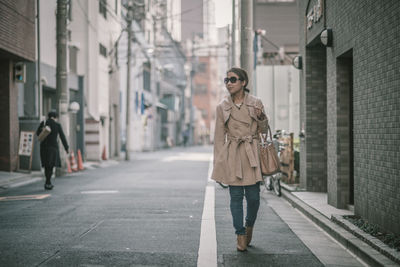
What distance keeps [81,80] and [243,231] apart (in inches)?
855

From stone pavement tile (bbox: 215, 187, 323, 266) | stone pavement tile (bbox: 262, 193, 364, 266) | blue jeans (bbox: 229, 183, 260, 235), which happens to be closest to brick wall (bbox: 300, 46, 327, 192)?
stone pavement tile (bbox: 262, 193, 364, 266)

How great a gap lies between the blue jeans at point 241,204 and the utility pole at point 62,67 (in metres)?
11.7

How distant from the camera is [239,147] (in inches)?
214

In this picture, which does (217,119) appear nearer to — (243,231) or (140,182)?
(243,231)

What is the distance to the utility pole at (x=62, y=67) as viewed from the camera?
53.1ft

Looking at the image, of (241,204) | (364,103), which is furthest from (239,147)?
(364,103)

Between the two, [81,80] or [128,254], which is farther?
[81,80]

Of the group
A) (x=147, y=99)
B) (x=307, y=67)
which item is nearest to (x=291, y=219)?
(x=307, y=67)

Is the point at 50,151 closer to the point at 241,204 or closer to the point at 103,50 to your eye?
the point at 241,204

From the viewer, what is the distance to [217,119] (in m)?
5.54

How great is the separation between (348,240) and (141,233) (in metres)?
2.47

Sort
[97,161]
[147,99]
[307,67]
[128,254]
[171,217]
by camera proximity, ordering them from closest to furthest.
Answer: [128,254]
[171,217]
[307,67]
[97,161]
[147,99]

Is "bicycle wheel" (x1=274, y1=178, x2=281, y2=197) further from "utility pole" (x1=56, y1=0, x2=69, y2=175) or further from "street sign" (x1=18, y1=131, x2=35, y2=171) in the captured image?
"street sign" (x1=18, y1=131, x2=35, y2=171)

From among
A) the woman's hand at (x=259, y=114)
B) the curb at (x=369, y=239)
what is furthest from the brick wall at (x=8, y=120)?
the woman's hand at (x=259, y=114)
